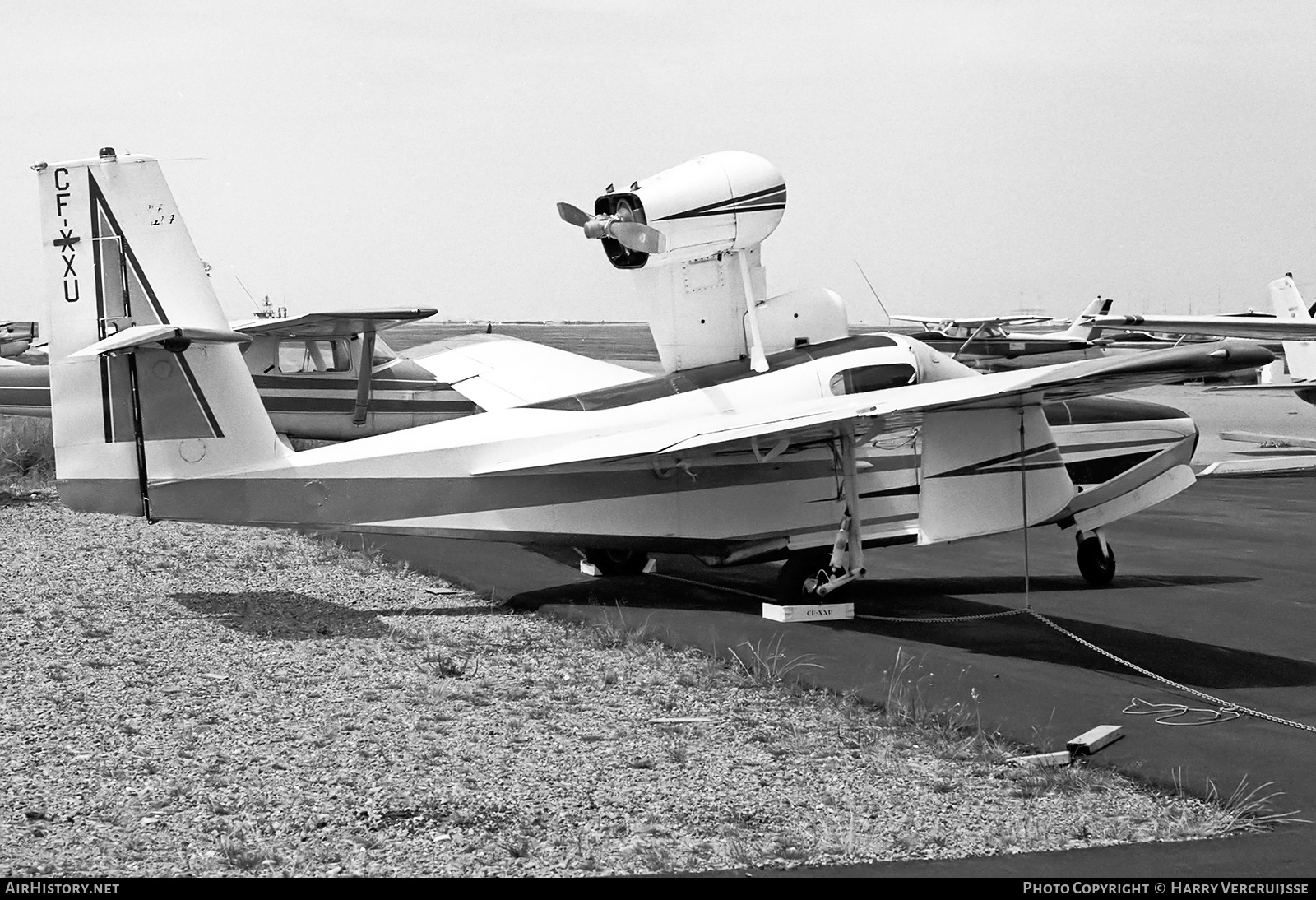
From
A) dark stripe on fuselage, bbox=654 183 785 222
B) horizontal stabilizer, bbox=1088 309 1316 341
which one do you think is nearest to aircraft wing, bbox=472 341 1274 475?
dark stripe on fuselage, bbox=654 183 785 222

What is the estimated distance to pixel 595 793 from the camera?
20.4 feet

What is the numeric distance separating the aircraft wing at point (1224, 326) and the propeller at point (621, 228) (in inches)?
572

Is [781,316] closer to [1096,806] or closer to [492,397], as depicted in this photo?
[492,397]

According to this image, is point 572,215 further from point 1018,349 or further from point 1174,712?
point 1018,349

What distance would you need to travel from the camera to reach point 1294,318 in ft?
84.9

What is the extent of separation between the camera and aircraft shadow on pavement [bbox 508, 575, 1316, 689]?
8.98 meters

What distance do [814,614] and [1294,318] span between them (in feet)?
64.3

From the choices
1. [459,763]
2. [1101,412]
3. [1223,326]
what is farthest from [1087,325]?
[459,763]

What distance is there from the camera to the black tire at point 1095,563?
1217 centimetres

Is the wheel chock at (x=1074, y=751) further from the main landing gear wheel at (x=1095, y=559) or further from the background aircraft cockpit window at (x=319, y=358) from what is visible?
the background aircraft cockpit window at (x=319, y=358)

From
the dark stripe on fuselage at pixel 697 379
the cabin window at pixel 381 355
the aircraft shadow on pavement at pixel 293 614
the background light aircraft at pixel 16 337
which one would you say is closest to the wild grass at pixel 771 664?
the aircraft shadow on pavement at pixel 293 614

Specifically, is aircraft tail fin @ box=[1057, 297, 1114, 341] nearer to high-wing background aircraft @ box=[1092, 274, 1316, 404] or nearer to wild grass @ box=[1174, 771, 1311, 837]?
high-wing background aircraft @ box=[1092, 274, 1316, 404]
